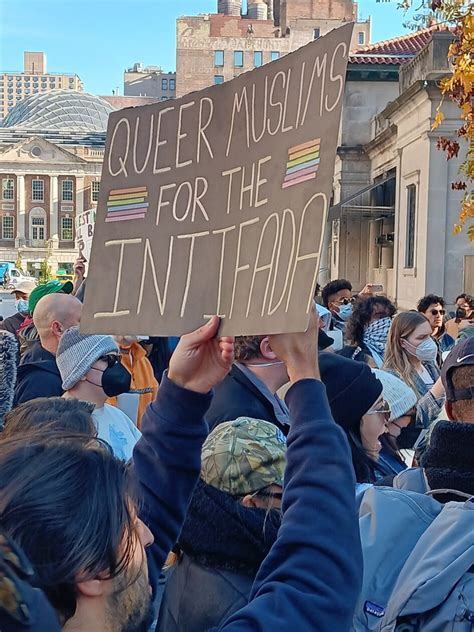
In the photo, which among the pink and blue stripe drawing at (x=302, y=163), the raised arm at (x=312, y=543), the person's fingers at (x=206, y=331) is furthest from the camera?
the person's fingers at (x=206, y=331)

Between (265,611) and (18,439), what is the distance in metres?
0.58

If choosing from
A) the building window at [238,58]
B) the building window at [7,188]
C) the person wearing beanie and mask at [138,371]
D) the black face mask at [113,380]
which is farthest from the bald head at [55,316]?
the building window at [7,188]

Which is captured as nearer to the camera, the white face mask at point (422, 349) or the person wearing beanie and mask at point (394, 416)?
the person wearing beanie and mask at point (394, 416)

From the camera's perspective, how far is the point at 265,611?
168 cm

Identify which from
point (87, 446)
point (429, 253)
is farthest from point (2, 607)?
point (429, 253)

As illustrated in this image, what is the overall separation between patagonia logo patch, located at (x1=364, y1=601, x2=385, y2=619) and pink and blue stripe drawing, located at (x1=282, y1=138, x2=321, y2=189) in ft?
3.36

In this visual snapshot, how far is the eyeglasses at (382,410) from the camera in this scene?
11.7 ft

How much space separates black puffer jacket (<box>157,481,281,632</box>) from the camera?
2.21 m

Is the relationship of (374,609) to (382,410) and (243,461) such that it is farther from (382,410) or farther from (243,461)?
(382,410)

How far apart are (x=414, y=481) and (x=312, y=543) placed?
802 millimetres

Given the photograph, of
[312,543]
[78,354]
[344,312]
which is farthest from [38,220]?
[312,543]

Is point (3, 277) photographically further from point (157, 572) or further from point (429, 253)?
point (157, 572)

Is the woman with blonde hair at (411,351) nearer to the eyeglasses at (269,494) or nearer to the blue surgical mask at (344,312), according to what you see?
the eyeglasses at (269,494)

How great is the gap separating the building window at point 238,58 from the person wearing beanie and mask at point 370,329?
9576 centimetres
